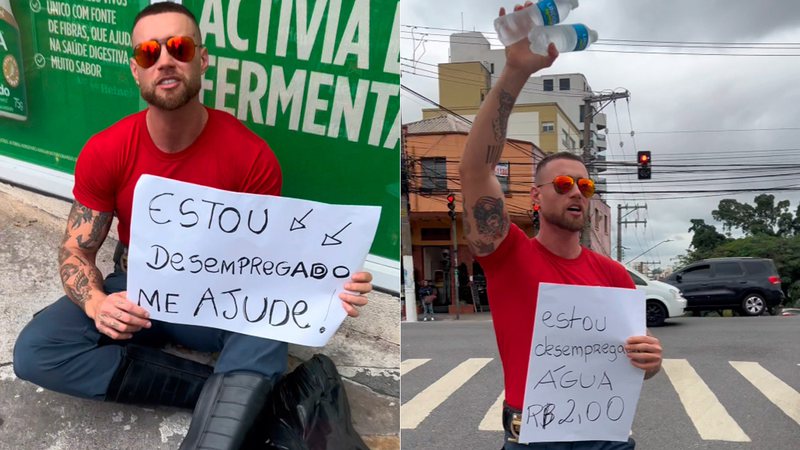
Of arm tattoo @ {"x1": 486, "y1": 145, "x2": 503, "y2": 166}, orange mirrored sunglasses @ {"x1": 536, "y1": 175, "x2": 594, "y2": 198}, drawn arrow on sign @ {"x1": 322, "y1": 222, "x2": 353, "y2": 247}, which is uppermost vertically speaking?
arm tattoo @ {"x1": 486, "y1": 145, "x2": 503, "y2": 166}

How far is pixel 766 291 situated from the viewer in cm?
1956

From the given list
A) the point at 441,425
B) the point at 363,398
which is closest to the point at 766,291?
the point at 441,425

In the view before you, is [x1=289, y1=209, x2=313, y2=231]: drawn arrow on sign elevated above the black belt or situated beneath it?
elevated above

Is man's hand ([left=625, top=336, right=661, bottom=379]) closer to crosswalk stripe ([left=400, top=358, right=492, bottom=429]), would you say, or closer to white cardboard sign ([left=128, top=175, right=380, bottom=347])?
white cardboard sign ([left=128, top=175, right=380, bottom=347])

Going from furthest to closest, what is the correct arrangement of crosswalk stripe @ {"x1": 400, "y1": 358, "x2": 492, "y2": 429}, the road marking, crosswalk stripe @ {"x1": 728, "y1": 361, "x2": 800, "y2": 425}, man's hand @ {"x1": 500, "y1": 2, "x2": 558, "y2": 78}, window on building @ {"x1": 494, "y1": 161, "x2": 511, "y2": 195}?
window on building @ {"x1": 494, "y1": 161, "x2": 511, "y2": 195} < crosswalk stripe @ {"x1": 728, "y1": 361, "x2": 800, "y2": 425} < crosswalk stripe @ {"x1": 400, "y1": 358, "x2": 492, "y2": 429} < the road marking < man's hand @ {"x1": 500, "y1": 2, "x2": 558, "y2": 78}

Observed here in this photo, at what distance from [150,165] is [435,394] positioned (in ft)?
19.1

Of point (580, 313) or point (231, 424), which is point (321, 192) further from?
point (580, 313)

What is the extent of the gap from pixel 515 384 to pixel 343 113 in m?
1.60

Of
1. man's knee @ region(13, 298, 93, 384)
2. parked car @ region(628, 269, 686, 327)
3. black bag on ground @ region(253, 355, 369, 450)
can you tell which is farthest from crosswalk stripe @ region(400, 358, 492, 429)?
parked car @ region(628, 269, 686, 327)

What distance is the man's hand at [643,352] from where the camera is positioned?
2316 mm

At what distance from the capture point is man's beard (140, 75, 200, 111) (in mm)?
2635

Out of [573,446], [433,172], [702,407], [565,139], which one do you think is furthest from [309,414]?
[565,139]

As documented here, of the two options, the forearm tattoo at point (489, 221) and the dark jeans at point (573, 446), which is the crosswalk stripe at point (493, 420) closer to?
the dark jeans at point (573, 446)

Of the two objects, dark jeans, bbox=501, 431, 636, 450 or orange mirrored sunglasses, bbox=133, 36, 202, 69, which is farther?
orange mirrored sunglasses, bbox=133, 36, 202, 69
